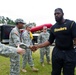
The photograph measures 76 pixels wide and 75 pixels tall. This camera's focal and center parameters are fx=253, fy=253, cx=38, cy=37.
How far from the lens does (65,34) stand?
16.2 feet

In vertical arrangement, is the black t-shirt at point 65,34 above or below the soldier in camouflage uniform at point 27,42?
above

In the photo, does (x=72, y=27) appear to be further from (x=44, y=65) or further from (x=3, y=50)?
(x=44, y=65)

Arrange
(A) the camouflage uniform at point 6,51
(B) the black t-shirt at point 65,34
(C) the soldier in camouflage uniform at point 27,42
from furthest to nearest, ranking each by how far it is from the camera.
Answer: (C) the soldier in camouflage uniform at point 27,42, (B) the black t-shirt at point 65,34, (A) the camouflage uniform at point 6,51

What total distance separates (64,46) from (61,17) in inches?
22.7

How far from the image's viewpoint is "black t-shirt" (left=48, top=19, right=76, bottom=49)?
4.89 metres

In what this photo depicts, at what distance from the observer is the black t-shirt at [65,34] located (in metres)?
4.89

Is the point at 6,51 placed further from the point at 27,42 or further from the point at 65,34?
the point at 27,42

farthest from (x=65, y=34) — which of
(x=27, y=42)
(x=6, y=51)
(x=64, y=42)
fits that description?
(x=27, y=42)

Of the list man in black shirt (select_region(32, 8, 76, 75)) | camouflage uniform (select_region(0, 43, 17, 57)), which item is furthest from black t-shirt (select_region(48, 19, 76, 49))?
camouflage uniform (select_region(0, 43, 17, 57))

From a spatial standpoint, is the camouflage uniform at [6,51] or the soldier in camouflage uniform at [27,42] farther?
the soldier in camouflage uniform at [27,42]

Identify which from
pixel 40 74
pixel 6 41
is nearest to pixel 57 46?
pixel 40 74

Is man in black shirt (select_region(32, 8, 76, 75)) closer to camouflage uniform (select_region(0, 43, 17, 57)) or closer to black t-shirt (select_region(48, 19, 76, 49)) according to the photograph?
black t-shirt (select_region(48, 19, 76, 49))

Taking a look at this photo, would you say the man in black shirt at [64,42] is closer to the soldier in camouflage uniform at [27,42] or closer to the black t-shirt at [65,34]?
the black t-shirt at [65,34]

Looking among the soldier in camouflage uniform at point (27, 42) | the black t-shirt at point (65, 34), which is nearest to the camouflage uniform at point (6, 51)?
the black t-shirt at point (65, 34)
